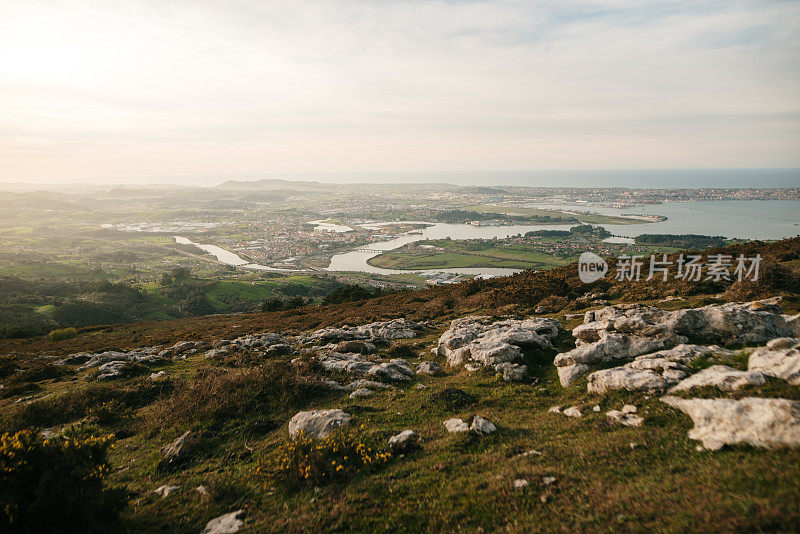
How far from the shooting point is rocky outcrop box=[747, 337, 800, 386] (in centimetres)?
837

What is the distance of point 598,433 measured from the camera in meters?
9.38

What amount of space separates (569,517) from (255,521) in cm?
668

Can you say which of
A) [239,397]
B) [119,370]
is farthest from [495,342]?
[119,370]

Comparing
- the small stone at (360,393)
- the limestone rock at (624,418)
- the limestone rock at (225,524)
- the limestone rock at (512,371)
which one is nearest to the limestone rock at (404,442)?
the limestone rock at (225,524)

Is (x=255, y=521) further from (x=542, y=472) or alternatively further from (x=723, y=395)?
(x=723, y=395)

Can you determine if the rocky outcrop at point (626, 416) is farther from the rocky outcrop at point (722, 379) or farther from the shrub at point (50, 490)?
the shrub at point (50, 490)

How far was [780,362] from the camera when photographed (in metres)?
9.02

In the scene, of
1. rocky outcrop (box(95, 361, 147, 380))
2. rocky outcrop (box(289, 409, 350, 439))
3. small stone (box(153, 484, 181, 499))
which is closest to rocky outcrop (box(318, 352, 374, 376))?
rocky outcrop (box(289, 409, 350, 439))

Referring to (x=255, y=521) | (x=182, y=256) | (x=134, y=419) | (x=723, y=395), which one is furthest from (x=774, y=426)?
(x=182, y=256)

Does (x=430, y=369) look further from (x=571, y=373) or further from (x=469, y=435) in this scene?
(x=469, y=435)

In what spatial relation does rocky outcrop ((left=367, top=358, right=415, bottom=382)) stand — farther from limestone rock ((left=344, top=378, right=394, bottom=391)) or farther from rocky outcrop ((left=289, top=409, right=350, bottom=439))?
rocky outcrop ((left=289, top=409, right=350, bottom=439))

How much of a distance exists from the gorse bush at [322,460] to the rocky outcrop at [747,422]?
8.03 meters

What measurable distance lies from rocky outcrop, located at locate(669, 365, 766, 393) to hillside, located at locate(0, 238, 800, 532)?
0.04 meters

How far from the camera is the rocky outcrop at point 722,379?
8.55 metres
